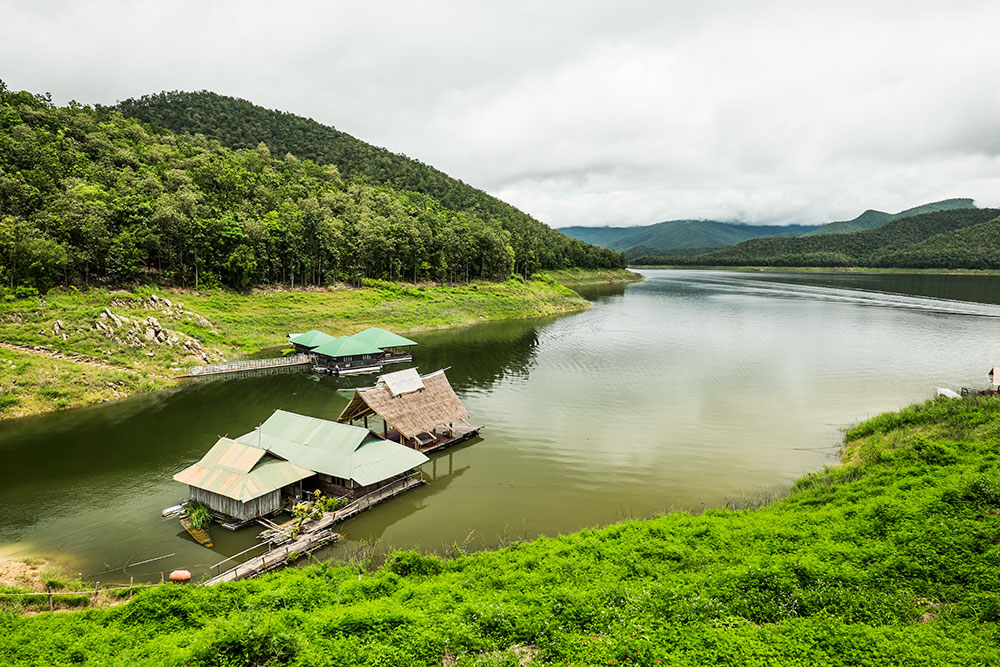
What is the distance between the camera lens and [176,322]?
5162 centimetres

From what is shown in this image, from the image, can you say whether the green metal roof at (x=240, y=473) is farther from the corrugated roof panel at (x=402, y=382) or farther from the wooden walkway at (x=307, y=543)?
the corrugated roof panel at (x=402, y=382)

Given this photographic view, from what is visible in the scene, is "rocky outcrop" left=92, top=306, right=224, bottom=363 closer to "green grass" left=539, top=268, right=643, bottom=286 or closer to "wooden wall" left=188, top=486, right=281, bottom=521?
"wooden wall" left=188, top=486, right=281, bottom=521

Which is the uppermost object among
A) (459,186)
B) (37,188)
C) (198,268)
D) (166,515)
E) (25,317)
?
(459,186)

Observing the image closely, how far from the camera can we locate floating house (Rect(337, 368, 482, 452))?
2692 cm

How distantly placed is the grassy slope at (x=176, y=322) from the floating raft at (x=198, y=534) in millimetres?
22622

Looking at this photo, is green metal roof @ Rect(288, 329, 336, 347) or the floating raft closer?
the floating raft

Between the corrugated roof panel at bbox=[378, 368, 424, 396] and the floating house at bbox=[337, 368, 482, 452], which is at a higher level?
the corrugated roof panel at bbox=[378, 368, 424, 396]

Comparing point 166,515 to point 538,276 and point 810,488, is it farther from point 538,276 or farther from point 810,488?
point 538,276

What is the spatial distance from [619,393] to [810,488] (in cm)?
1865

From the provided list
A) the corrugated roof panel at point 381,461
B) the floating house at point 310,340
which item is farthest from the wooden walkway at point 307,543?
the floating house at point 310,340

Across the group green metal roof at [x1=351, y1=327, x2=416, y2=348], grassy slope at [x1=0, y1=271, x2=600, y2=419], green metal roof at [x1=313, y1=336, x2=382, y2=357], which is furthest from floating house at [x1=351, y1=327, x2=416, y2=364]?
grassy slope at [x1=0, y1=271, x2=600, y2=419]

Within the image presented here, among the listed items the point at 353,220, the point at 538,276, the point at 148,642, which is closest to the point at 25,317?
the point at 148,642

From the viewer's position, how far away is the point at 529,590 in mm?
14500

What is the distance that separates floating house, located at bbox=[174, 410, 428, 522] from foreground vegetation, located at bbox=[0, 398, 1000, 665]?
18.5ft
